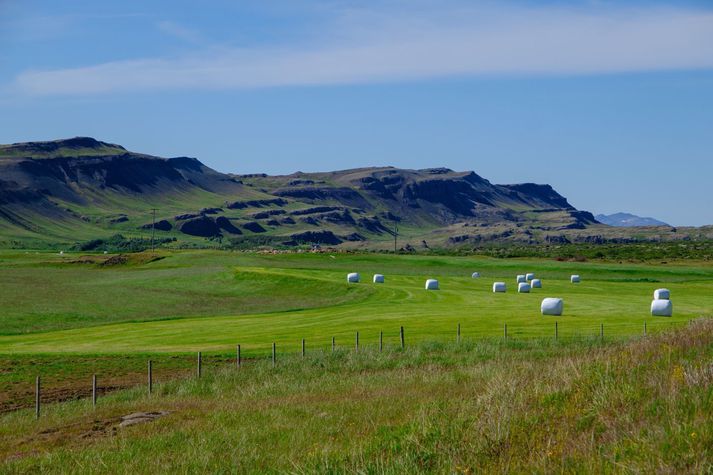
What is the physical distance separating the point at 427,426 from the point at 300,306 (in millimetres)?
64152

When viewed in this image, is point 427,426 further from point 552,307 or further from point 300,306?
point 300,306

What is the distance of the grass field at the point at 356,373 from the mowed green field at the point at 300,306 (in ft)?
1.17

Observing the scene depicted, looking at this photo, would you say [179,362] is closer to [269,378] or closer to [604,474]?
[269,378]

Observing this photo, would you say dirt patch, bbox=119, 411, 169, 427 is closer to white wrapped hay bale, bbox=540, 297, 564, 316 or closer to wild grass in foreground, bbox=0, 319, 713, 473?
wild grass in foreground, bbox=0, 319, 713, 473

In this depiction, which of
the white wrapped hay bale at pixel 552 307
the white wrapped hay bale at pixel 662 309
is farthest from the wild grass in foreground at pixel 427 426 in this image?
the white wrapped hay bale at pixel 662 309

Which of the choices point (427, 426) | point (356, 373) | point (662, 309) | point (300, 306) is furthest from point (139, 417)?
point (300, 306)

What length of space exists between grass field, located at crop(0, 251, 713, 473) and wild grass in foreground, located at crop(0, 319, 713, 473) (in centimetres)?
6

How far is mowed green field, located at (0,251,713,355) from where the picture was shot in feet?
172

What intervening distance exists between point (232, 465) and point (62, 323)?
178 ft

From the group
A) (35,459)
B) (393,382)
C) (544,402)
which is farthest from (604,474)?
(393,382)

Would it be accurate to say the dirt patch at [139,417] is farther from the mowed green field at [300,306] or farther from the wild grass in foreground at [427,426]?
the mowed green field at [300,306]

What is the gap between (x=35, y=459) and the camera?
17.0m

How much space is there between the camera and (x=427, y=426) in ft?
44.3

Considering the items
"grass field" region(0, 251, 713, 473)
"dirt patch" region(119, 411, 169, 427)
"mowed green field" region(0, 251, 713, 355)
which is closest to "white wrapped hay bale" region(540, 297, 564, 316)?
"mowed green field" region(0, 251, 713, 355)
